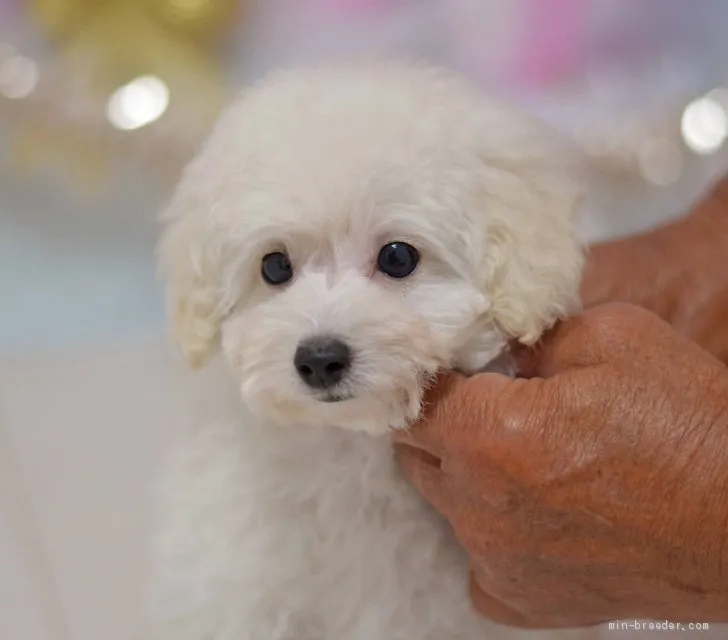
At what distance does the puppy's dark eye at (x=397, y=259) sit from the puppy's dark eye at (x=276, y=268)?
13cm

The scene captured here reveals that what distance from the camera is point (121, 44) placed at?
251 centimetres

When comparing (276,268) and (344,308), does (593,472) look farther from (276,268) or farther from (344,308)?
(276,268)

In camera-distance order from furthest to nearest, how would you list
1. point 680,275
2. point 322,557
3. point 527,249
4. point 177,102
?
point 177,102 < point 680,275 < point 322,557 < point 527,249

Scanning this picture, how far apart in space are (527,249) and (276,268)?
352 millimetres

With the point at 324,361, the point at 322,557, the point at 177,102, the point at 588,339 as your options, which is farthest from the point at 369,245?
the point at 177,102

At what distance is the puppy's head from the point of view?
1239mm

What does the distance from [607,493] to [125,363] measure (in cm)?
145

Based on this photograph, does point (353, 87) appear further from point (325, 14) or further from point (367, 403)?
point (325, 14)

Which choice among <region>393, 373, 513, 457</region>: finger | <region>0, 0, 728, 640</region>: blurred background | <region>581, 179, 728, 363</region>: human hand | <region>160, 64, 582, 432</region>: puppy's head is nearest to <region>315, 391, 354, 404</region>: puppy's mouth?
<region>160, 64, 582, 432</region>: puppy's head

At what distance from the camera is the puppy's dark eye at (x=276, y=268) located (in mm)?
1364

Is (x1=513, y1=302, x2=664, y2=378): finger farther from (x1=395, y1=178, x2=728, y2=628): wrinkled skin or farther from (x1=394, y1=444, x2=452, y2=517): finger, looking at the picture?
(x1=394, y1=444, x2=452, y2=517): finger

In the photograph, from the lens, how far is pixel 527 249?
1.30 m

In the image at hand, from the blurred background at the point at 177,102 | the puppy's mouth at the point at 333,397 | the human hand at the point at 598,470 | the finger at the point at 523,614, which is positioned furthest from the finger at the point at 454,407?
the blurred background at the point at 177,102

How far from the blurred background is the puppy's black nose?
1197mm
